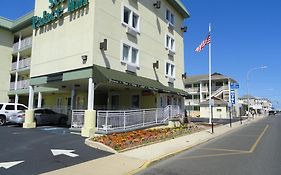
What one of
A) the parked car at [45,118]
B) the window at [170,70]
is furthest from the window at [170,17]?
the parked car at [45,118]

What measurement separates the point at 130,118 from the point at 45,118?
339 inches

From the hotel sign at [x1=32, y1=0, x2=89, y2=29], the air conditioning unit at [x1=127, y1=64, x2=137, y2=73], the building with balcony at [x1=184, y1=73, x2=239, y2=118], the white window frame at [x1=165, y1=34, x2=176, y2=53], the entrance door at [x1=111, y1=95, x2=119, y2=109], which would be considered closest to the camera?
the hotel sign at [x1=32, y1=0, x2=89, y2=29]

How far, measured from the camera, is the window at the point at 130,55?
20750mm

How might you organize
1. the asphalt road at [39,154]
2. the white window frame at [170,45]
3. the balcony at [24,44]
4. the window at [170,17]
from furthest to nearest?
the balcony at [24,44]
the window at [170,17]
the white window frame at [170,45]
the asphalt road at [39,154]

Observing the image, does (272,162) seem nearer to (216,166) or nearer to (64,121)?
(216,166)

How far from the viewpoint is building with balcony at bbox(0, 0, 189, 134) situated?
17.7 metres

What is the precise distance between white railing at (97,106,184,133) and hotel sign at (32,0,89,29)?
292 inches

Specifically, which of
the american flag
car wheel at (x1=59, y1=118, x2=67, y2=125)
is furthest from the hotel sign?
the american flag

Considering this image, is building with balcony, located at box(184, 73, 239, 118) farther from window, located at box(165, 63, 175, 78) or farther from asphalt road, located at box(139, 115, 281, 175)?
asphalt road, located at box(139, 115, 281, 175)

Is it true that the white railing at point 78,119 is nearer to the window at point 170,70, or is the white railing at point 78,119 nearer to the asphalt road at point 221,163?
the asphalt road at point 221,163

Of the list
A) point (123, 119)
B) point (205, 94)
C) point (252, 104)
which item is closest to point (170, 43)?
point (123, 119)

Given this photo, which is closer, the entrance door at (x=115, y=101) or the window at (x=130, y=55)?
the window at (x=130, y=55)

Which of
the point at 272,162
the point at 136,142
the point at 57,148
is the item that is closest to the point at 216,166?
the point at 272,162

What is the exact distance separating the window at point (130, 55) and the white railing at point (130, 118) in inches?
153
